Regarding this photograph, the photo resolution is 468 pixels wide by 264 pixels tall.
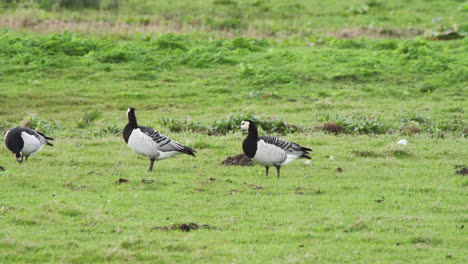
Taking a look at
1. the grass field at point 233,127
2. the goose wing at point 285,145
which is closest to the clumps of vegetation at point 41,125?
the grass field at point 233,127

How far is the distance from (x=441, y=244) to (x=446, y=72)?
2071 cm

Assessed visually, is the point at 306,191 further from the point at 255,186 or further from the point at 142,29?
the point at 142,29

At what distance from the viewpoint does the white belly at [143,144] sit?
15750 mm

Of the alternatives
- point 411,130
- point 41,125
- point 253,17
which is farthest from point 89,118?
point 253,17

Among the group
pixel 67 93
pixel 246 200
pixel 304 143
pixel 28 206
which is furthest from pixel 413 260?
pixel 67 93

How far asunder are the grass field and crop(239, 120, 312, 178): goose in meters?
0.52

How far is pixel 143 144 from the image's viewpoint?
51.7 feet

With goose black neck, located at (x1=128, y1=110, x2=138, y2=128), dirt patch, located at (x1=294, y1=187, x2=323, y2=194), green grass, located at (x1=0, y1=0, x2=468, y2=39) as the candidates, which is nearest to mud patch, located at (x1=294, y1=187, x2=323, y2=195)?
dirt patch, located at (x1=294, y1=187, x2=323, y2=194)

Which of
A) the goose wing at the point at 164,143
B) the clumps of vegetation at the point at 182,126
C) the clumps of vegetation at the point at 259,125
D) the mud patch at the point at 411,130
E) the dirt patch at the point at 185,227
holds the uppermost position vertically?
the goose wing at the point at 164,143

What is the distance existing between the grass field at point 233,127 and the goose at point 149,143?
20.3 inches

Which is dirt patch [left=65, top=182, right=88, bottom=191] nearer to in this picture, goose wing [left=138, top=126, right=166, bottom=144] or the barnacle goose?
goose wing [left=138, top=126, right=166, bottom=144]

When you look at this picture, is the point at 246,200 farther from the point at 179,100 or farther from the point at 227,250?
the point at 179,100

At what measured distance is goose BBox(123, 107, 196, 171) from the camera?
15.8 meters

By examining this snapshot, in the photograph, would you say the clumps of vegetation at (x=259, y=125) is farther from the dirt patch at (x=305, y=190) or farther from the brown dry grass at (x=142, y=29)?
Answer: the brown dry grass at (x=142, y=29)
